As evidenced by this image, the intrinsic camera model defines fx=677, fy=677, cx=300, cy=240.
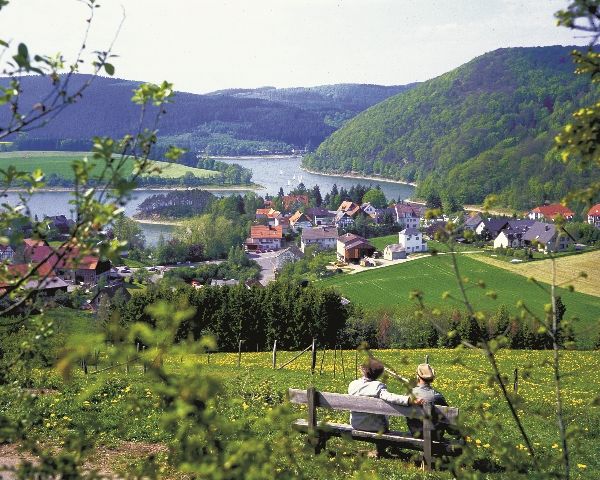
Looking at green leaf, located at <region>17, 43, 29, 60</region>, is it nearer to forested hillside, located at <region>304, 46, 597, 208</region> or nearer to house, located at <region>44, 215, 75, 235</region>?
house, located at <region>44, 215, 75, 235</region>

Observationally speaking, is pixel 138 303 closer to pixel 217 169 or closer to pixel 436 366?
pixel 436 366

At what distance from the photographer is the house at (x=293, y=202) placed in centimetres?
11844

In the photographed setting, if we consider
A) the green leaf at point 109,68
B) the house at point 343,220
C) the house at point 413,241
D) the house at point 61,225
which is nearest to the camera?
the house at point 61,225

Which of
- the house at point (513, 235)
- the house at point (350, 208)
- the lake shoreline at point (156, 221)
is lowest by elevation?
the lake shoreline at point (156, 221)

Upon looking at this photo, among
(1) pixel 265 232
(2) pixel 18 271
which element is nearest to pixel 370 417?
(2) pixel 18 271

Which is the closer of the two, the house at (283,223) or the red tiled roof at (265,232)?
the red tiled roof at (265,232)

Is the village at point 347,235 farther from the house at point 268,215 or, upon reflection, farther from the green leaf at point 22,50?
the green leaf at point 22,50

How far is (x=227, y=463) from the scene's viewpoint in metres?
2.18

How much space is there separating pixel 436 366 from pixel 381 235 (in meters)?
82.8

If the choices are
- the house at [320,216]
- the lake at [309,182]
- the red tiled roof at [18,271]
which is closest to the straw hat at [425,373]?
the red tiled roof at [18,271]

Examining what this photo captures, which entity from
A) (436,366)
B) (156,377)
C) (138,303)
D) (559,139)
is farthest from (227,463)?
(138,303)

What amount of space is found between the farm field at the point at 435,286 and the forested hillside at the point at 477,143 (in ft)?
191

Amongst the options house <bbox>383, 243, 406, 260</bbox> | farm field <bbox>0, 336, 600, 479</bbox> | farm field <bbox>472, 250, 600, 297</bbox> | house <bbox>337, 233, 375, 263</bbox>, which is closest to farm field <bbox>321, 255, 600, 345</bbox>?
farm field <bbox>472, 250, 600, 297</bbox>

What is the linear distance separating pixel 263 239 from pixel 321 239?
29.9 ft
